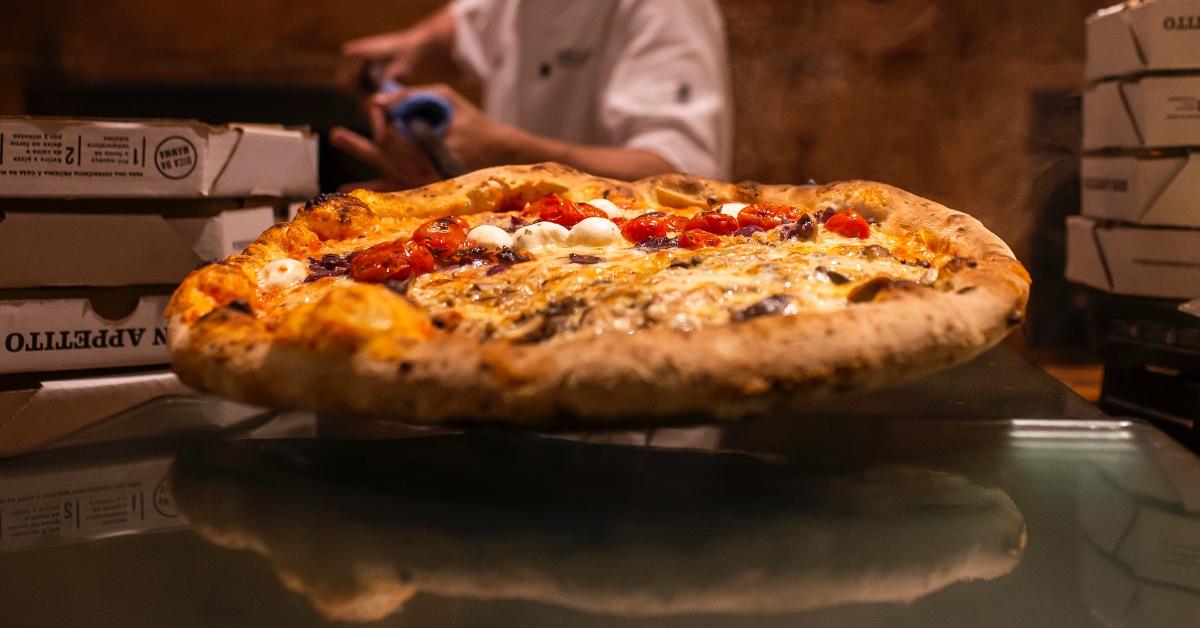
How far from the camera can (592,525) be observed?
86 cm

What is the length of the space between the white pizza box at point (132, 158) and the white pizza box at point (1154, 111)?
4.36 feet

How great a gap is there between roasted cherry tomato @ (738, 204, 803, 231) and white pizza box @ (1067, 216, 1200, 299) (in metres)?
0.52

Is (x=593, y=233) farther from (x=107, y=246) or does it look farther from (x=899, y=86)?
(x=899, y=86)

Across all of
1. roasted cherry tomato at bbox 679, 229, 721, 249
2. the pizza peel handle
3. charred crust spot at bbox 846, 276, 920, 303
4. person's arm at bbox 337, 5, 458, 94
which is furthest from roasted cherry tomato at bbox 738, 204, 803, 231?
person's arm at bbox 337, 5, 458, 94

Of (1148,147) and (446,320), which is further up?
(1148,147)

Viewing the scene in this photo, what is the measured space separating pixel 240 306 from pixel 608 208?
59 cm

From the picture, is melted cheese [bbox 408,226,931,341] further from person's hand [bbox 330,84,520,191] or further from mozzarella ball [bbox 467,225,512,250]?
person's hand [bbox 330,84,520,191]

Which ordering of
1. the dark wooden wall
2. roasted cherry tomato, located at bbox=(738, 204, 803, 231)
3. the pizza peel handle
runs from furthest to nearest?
the dark wooden wall
the pizza peel handle
roasted cherry tomato, located at bbox=(738, 204, 803, 231)

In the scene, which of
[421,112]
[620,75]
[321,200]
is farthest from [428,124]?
[321,200]

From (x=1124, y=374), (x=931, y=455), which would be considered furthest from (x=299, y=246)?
(x=1124, y=374)

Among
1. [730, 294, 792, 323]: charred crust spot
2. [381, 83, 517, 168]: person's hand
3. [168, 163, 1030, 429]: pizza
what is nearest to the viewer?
[168, 163, 1030, 429]: pizza

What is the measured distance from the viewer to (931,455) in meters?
1.07

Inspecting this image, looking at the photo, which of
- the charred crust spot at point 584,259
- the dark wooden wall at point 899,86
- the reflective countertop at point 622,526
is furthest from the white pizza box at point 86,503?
the dark wooden wall at point 899,86

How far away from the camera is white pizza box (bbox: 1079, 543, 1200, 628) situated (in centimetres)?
71
